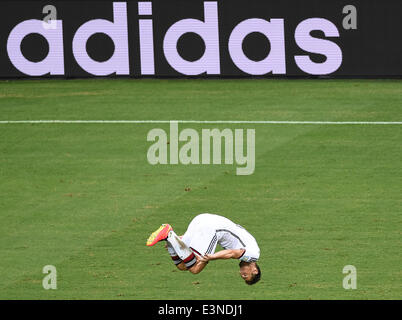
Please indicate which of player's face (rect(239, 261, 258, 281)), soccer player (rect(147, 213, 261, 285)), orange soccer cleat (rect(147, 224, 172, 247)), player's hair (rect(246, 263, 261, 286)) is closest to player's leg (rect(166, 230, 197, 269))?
soccer player (rect(147, 213, 261, 285))

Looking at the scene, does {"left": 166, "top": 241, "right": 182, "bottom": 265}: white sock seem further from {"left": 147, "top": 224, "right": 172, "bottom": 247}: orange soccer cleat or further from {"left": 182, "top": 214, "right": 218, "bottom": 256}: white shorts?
{"left": 147, "top": 224, "right": 172, "bottom": 247}: orange soccer cleat

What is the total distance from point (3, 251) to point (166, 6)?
36.0 ft

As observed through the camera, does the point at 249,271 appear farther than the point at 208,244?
Yes

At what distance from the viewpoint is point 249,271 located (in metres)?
12.9

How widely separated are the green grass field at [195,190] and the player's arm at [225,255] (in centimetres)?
104

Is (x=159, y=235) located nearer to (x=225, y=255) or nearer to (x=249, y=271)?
(x=225, y=255)

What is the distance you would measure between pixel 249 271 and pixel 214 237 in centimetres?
77

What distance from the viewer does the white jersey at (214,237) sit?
1248 centimetres

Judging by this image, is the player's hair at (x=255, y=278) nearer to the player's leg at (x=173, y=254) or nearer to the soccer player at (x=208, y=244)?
the soccer player at (x=208, y=244)

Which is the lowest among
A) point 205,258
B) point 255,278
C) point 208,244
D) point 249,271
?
point 255,278

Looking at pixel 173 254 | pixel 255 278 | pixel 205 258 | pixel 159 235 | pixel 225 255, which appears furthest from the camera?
pixel 255 278

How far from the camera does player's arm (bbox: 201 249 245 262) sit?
12305 mm

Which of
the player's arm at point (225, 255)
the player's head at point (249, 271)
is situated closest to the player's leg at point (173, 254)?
the player's arm at point (225, 255)

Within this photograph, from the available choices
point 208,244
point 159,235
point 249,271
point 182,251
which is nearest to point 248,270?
point 249,271
